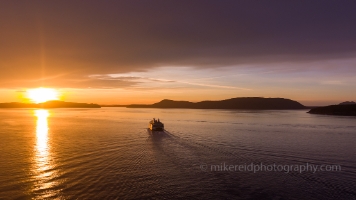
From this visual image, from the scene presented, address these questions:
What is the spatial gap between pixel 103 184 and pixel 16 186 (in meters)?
7.68

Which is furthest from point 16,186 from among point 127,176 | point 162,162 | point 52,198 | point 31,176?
point 162,162

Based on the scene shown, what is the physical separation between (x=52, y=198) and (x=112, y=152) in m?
20.7

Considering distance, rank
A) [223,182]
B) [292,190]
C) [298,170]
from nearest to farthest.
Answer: [292,190]
[223,182]
[298,170]

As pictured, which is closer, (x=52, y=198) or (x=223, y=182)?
(x=52, y=198)

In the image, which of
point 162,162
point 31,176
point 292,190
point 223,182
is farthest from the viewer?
point 162,162

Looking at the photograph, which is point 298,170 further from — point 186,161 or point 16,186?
point 16,186

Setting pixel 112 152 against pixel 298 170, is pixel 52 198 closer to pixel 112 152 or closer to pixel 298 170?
pixel 112 152

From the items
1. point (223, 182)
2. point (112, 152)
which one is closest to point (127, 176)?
point (223, 182)

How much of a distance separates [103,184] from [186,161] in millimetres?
12943

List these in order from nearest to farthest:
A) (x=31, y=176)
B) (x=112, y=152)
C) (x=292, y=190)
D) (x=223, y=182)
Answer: (x=292, y=190) < (x=223, y=182) < (x=31, y=176) < (x=112, y=152)

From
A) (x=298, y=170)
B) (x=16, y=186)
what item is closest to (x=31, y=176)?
(x=16, y=186)

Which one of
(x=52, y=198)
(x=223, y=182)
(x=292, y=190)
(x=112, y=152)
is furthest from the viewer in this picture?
(x=112, y=152)

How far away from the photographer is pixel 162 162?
112 feet

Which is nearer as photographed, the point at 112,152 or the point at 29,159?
the point at 29,159
